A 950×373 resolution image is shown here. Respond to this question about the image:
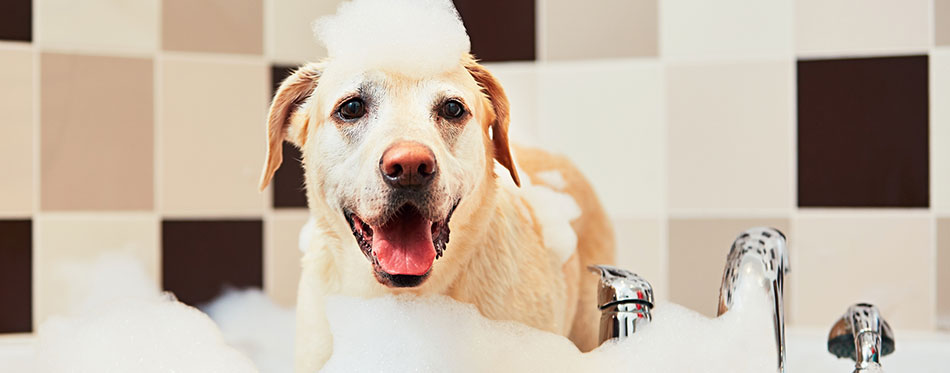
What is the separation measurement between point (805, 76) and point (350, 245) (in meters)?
1.00

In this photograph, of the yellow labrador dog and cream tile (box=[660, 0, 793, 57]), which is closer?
the yellow labrador dog

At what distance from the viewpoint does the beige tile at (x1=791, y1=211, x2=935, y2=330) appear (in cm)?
135

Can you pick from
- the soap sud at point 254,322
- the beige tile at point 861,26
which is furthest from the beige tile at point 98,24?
the beige tile at point 861,26

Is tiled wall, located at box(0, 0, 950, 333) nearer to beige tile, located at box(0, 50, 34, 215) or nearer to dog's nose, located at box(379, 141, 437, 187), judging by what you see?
beige tile, located at box(0, 50, 34, 215)

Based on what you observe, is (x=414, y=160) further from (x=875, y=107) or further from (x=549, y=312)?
(x=875, y=107)

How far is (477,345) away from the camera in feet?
2.77

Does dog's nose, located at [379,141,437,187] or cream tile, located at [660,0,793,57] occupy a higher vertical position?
cream tile, located at [660,0,793,57]

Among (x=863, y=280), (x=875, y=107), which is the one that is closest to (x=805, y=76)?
(x=875, y=107)

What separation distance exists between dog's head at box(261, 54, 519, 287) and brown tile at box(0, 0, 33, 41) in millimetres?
736

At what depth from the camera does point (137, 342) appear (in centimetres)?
89

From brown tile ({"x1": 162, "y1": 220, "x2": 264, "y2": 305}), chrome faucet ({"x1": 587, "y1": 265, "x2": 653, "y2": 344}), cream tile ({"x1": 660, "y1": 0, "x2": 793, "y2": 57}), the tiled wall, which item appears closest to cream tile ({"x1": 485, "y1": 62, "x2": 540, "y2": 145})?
the tiled wall

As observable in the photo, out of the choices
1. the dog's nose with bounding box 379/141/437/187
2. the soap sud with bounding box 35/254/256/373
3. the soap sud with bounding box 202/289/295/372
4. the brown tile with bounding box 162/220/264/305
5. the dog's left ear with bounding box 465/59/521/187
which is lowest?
the soap sud with bounding box 202/289/295/372

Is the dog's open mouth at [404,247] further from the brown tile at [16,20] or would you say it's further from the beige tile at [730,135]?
the brown tile at [16,20]

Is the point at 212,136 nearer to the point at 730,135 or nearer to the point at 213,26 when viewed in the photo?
the point at 213,26
